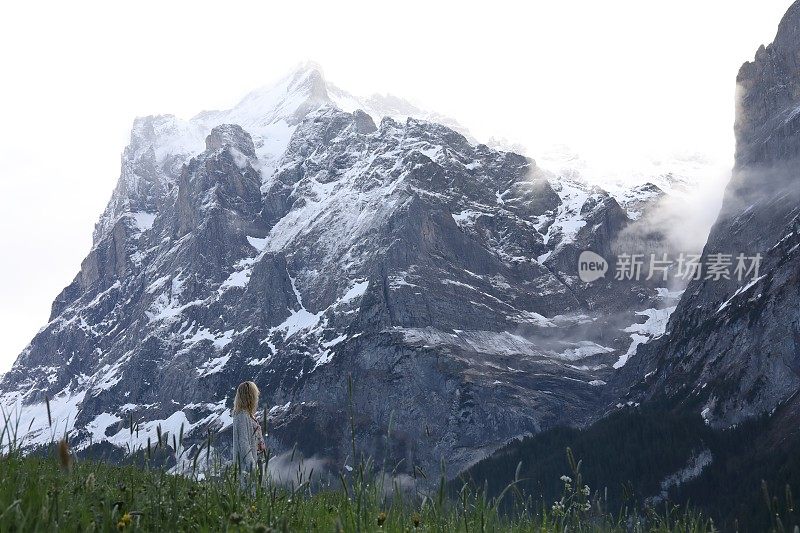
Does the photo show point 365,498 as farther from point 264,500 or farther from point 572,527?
point 572,527

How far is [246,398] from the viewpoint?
1111cm

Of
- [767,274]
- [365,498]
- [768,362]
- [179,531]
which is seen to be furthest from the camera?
[767,274]

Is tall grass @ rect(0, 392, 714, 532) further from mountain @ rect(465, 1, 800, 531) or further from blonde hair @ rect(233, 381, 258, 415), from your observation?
mountain @ rect(465, 1, 800, 531)

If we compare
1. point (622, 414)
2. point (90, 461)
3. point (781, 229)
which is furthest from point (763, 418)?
point (90, 461)

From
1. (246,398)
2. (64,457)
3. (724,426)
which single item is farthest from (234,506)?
(724,426)

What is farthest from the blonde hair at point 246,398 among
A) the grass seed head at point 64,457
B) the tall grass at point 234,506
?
the grass seed head at point 64,457

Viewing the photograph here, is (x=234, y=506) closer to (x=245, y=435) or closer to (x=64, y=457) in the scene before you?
(x=64, y=457)

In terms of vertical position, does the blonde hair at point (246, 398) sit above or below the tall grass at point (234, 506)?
above

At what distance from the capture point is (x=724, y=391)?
179m

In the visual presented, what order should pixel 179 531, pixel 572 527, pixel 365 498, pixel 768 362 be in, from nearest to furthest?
pixel 179 531 → pixel 365 498 → pixel 572 527 → pixel 768 362

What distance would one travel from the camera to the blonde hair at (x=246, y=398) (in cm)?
1091

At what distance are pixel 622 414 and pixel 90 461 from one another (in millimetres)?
196641

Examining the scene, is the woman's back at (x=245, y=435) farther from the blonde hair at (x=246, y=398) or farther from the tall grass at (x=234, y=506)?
the tall grass at (x=234, y=506)

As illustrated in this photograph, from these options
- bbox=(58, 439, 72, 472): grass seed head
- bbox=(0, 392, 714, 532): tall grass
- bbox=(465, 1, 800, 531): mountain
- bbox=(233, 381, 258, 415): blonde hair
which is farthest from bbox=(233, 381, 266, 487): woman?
bbox=(465, 1, 800, 531): mountain
